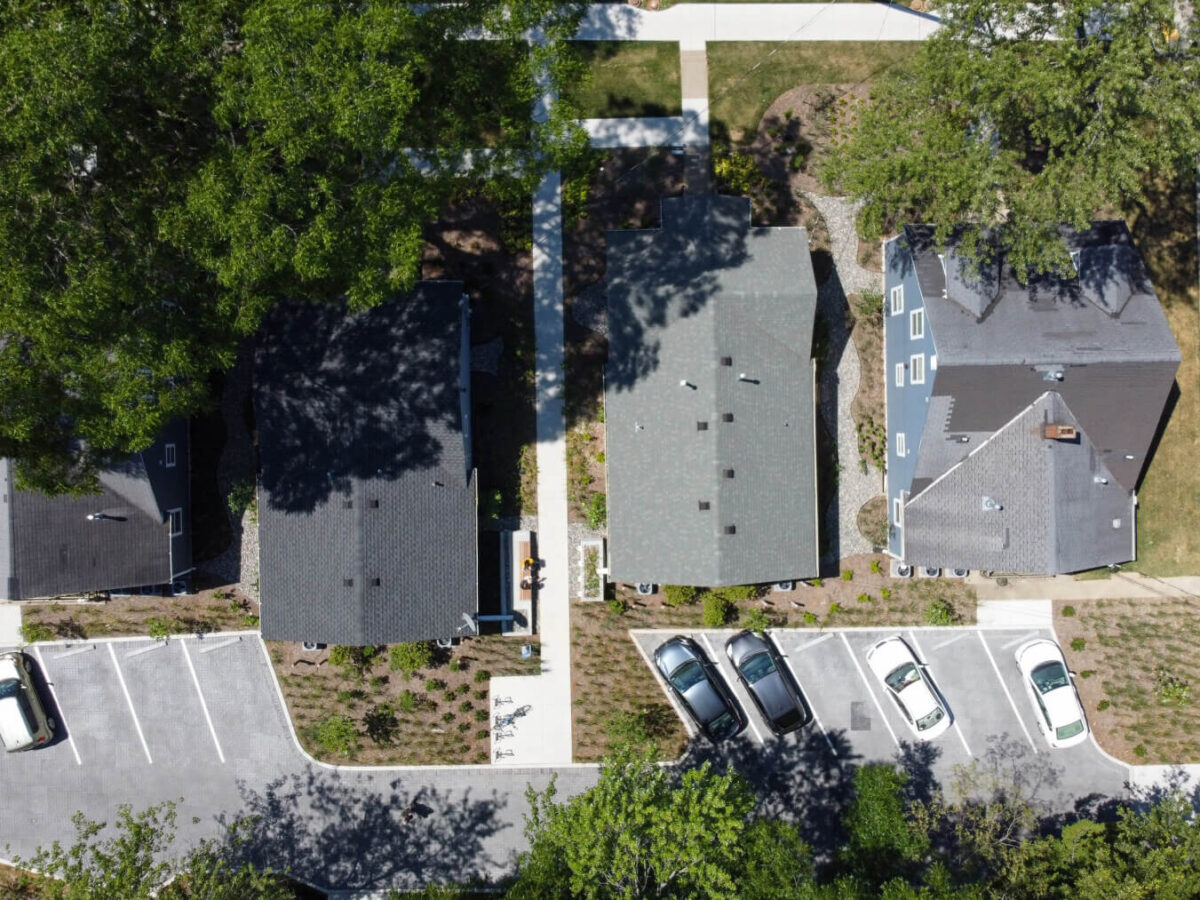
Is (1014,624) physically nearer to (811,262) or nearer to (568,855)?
(811,262)

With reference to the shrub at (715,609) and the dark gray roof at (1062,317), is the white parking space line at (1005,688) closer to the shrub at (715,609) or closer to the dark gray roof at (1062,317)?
the shrub at (715,609)

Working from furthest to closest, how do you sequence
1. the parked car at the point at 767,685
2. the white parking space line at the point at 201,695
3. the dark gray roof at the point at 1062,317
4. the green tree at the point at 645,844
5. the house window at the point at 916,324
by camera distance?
the white parking space line at the point at 201,695 < the parked car at the point at 767,685 < the house window at the point at 916,324 < the dark gray roof at the point at 1062,317 < the green tree at the point at 645,844

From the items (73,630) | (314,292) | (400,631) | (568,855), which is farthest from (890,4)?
(73,630)

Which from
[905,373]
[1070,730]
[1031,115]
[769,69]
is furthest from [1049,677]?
[769,69]

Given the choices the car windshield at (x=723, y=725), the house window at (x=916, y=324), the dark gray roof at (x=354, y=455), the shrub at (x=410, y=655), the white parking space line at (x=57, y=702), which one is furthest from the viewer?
the white parking space line at (x=57, y=702)

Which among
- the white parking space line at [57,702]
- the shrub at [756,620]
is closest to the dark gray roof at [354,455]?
the white parking space line at [57,702]

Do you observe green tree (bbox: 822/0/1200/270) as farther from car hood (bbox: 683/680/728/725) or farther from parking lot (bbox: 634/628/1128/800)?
car hood (bbox: 683/680/728/725)
